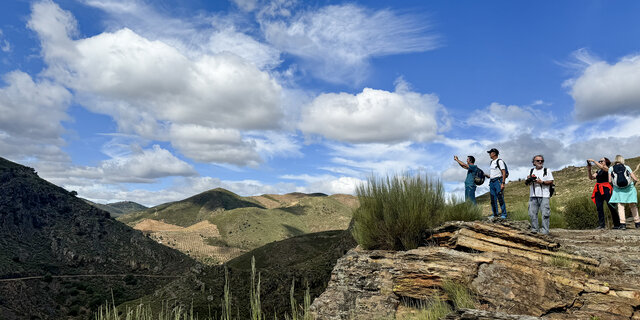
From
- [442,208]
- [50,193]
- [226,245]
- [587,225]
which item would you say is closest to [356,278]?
[442,208]

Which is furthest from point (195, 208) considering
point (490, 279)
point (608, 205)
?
point (490, 279)

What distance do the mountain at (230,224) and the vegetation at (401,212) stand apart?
41.3 m

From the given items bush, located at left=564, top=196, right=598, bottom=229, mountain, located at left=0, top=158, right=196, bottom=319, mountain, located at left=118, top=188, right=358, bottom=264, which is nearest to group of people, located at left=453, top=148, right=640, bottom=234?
bush, located at left=564, top=196, right=598, bottom=229

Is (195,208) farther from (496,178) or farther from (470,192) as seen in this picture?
(496,178)

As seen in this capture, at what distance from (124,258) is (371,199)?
4644 centimetres

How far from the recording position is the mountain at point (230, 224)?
7919cm

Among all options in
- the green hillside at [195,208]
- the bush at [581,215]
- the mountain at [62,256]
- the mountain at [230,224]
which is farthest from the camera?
the green hillside at [195,208]

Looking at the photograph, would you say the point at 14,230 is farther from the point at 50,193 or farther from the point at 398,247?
the point at 398,247

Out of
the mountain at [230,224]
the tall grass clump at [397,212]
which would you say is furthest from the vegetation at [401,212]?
the mountain at [230,224]

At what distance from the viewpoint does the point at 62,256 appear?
4244 centimetres

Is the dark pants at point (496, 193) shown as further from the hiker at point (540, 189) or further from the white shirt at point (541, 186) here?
the white shirt at point (541, 186)

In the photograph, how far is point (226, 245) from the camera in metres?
82.7

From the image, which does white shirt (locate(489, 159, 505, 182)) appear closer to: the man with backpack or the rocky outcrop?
the man with backpack

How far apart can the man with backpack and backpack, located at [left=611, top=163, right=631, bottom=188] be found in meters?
3.81
